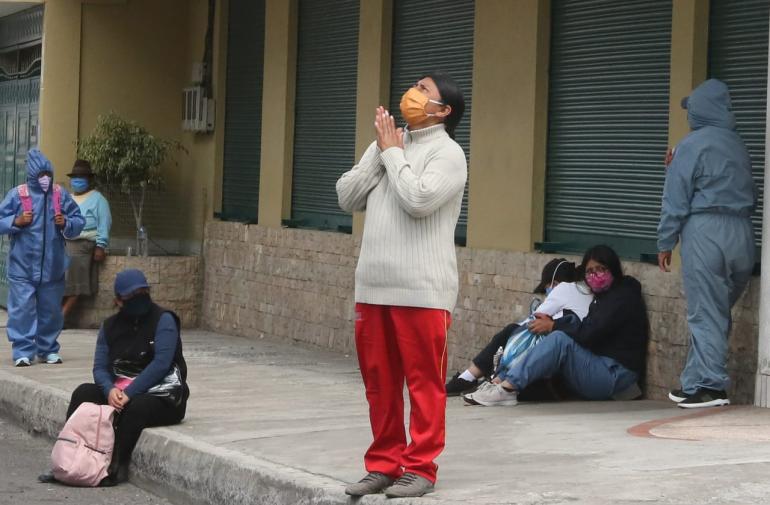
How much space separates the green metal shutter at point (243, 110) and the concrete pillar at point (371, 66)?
2285 mm

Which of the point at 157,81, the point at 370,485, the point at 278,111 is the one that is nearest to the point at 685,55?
the point at 370,485

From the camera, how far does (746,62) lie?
9.17m

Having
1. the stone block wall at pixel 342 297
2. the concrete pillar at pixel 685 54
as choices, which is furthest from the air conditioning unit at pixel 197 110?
the concrete pillar at pixel 685 54

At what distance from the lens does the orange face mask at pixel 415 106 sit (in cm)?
638

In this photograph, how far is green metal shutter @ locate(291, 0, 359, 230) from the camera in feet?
Result: 45.6

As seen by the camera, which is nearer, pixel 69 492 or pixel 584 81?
pixel 69 492

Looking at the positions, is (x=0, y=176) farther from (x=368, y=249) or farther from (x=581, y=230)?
(x=368, y=249)

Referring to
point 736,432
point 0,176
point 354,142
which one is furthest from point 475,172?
point 0,176

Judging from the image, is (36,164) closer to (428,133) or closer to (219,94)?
(219,94)

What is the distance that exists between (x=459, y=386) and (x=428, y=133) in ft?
13.1

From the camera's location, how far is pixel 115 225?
16.7 m

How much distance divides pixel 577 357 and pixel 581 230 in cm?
156

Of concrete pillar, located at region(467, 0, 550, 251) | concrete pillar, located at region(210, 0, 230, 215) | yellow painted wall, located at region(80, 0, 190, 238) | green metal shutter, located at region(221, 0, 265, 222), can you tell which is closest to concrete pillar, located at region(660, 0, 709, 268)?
concrete pillar, located at region(467, 0, 550, 251)

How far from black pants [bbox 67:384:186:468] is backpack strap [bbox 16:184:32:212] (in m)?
3.83
